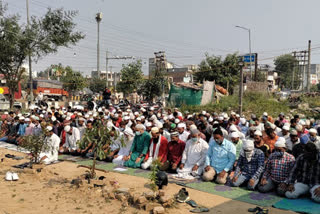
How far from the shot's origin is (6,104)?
21.2m

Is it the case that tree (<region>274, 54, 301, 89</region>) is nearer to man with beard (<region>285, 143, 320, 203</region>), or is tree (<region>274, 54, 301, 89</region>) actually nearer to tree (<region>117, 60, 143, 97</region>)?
tree (<region>117, 60, 143, 97</region>)

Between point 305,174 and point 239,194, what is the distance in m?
1.12

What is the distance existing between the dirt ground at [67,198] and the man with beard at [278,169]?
2.39 feet

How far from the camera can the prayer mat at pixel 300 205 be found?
4652 mm

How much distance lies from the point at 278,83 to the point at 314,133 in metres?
56.6

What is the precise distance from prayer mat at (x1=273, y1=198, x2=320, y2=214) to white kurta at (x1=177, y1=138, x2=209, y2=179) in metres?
1.96

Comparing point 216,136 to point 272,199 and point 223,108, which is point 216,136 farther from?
point 223,108

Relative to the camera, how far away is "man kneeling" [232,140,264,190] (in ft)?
18.6

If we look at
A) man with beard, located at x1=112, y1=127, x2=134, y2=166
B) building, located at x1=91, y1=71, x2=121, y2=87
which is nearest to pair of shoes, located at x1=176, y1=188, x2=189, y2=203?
man with beard, located at x1=112, y1=127, x2=134, y2=166

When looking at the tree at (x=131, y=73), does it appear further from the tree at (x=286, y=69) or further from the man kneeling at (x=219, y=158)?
the tree at (x=286, y=69)

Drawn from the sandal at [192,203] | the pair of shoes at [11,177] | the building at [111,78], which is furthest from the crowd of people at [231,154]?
the building at [111,78]

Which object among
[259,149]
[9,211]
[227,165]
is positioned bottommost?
[9,211]

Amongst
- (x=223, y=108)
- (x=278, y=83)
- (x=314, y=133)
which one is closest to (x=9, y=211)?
(x=314, y=133)

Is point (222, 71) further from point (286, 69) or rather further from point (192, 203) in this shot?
point (286, 69)
